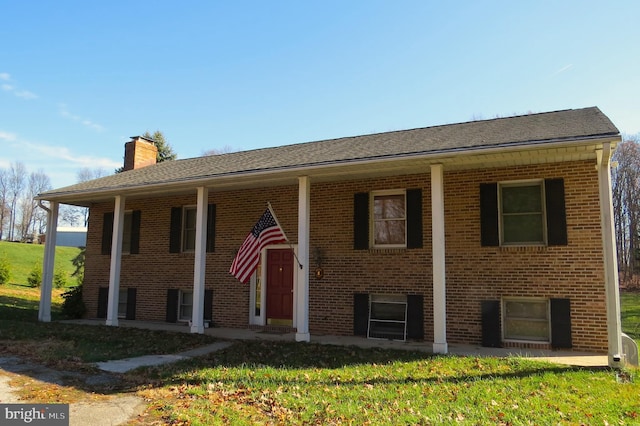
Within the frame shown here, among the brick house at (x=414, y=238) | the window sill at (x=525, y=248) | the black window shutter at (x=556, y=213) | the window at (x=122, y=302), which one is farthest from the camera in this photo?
the window at (x=122, y=302)

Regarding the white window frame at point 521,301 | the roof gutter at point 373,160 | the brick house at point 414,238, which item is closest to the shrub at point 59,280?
the brick house at point 414,238

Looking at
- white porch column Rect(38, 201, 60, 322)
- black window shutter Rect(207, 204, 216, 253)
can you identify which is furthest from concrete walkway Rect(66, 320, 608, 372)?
white porch column Rect(38, 201, 60, 322)

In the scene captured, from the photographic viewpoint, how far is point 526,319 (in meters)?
8.87

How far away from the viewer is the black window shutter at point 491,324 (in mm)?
8797

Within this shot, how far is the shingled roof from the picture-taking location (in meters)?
7.39

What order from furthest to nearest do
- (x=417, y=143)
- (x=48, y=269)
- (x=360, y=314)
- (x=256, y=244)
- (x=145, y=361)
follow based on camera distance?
(x=48, y=269) < (x=360, y=314) < (x=256, y=244) < (x=417, y=143) < (x=145, y=361)

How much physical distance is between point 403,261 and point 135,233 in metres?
8.00

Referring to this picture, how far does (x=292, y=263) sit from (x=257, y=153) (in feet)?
11.7

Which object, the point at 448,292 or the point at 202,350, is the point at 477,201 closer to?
the point at 448,292

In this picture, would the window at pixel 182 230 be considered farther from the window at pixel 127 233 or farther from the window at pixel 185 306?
the window at pixel 127 233

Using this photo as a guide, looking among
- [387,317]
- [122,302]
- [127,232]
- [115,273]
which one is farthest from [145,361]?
[127,232]

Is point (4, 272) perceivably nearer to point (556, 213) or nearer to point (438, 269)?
point (438, 269)

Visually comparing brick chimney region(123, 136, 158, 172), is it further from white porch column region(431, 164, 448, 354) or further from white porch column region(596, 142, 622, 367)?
white porch column region(596, 142, 622, 367)

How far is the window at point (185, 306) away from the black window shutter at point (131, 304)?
5.09 ft
